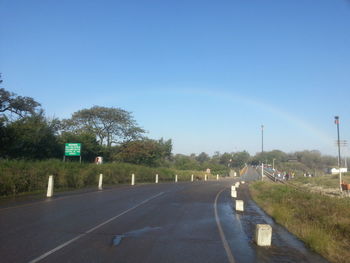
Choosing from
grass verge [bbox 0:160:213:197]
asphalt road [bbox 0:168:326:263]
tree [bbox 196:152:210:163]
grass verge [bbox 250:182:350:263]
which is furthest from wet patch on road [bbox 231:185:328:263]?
tree [bbox 196:152:210:163]

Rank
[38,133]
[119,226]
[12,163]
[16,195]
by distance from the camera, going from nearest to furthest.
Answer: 1. [119,226]
2. [16,195]
3. [12,163]
4. [38,133]

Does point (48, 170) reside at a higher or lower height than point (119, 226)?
higher

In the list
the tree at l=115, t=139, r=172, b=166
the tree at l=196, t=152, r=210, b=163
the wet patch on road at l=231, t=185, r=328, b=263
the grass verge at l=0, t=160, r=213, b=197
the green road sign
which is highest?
the tree at l=196, t=152, r=210, b=163

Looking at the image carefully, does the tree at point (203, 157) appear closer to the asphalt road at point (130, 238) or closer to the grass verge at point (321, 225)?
the grass verge at point (321, 225)

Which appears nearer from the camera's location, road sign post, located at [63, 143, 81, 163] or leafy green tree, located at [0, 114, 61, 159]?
leafy green tree, located at [0, 114, 61, 159]

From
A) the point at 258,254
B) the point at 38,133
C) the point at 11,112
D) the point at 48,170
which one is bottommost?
the point at 258,254

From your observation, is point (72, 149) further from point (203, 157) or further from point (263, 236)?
point (203, 157)

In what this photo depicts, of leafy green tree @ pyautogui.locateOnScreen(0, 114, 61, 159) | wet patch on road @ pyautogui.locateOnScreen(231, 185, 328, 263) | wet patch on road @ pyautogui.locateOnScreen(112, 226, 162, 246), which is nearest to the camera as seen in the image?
wet patch on road @ pyautogui.locateOnScreen(231, 185, 328, 263)

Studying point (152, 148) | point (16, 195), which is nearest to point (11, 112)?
point (152, 148)

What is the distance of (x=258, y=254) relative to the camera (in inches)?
329

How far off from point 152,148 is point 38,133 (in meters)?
26.5

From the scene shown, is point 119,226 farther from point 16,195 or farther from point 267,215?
point 16,195

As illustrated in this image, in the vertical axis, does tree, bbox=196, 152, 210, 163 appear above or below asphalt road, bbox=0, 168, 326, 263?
above

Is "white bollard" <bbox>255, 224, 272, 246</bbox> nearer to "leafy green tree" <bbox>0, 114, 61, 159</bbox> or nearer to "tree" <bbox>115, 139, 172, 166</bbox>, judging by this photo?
"leafy green tree" <bbox>0, 114, 61, 159</bbox>
